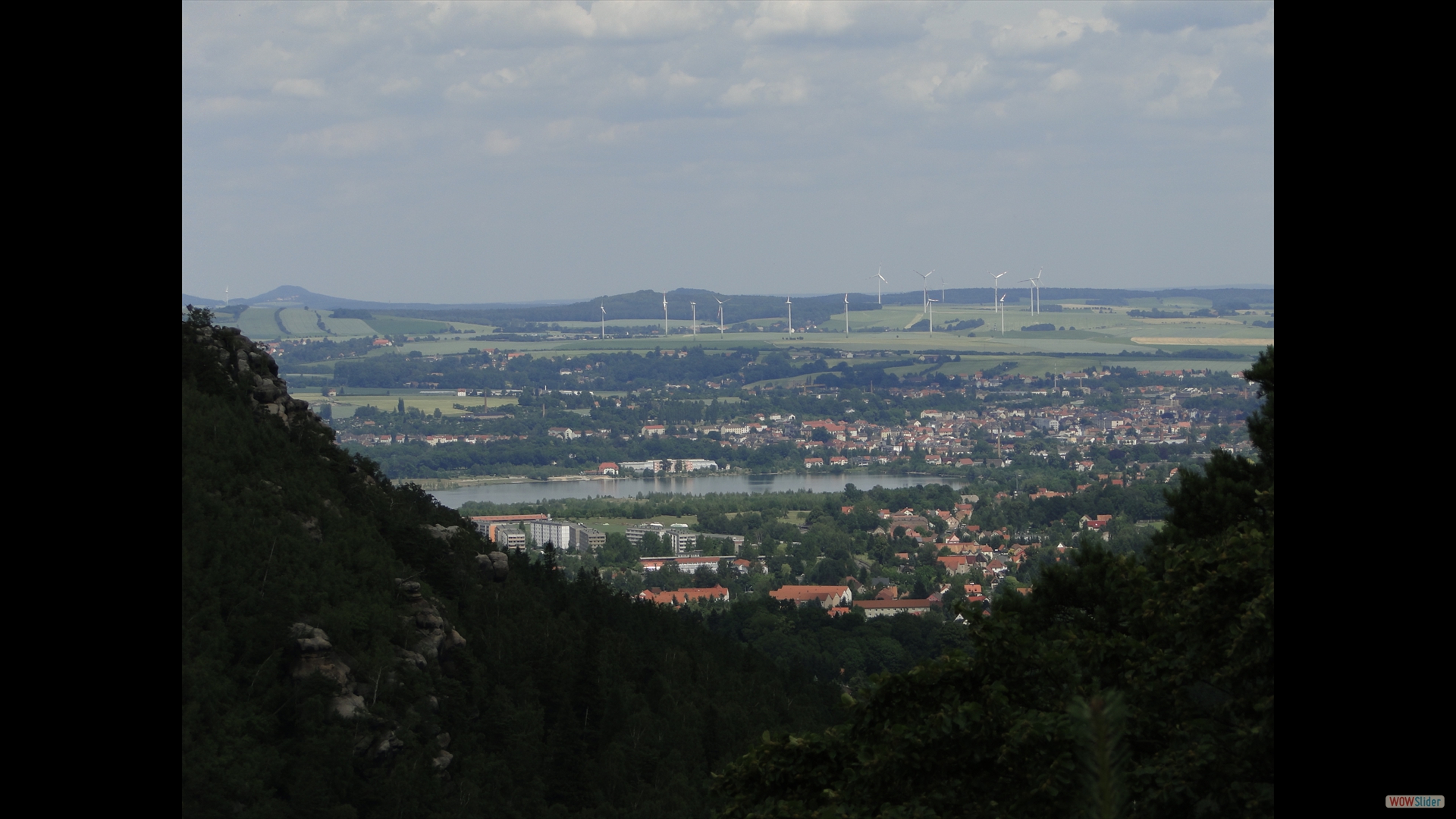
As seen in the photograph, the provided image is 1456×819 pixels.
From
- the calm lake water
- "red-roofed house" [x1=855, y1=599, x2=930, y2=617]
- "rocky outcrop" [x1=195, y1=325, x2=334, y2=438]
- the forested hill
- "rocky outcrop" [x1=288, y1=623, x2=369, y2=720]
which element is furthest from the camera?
the calm lake water

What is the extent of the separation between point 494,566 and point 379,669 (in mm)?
7723

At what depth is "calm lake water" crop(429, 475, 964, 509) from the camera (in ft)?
359

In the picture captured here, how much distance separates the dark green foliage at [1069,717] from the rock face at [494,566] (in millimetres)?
18905

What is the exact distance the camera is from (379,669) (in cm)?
2066

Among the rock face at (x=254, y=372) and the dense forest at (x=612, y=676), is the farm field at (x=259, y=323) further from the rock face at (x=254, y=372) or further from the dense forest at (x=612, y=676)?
the rock face at (x=254, y=372)

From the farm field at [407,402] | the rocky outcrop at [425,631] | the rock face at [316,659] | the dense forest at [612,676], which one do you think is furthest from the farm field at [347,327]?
the rock face at [316,659]

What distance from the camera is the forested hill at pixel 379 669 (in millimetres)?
17984

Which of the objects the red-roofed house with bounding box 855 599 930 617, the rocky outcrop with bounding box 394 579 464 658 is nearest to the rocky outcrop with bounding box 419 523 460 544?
the rocky outcrop with bounding box 394 579 464 658

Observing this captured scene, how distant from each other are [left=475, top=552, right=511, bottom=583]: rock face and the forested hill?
3.4 inches

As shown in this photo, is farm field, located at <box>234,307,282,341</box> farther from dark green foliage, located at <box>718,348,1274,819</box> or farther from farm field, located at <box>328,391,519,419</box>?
dark green foliage, located at <box>718,348,1274,819</box>

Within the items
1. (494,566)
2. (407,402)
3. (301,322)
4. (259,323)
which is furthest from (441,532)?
(407,402)

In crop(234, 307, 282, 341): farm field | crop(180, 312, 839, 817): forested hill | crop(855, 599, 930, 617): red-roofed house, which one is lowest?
crop(855, 599, 930, 617): red-roofed house
